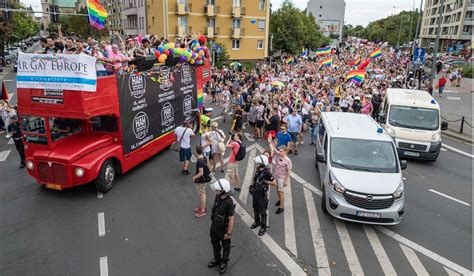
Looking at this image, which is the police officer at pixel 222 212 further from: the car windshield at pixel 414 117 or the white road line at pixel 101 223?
the car windshield at pixel 414 117

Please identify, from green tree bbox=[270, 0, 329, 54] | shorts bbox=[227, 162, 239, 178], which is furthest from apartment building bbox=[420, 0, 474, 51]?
shorts bbox=[227, 162, 239, 178]

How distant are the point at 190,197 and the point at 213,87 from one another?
1687 centimetres

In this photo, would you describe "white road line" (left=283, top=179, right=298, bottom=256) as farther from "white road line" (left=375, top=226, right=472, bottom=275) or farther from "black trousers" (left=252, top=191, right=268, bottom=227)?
"white road line" (left=375, top=226, right=472, bottom=275)

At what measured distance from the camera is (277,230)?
24.9 ft

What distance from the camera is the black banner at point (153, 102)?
10109 millimetres

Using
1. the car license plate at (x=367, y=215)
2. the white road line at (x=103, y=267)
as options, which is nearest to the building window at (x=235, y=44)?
the car license plate at (x=367, y=215)

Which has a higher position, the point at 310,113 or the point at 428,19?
the point at 428,19

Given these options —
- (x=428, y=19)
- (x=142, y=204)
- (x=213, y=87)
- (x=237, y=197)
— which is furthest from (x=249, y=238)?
(x=428, y=19)

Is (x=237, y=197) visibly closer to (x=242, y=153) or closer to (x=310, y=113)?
(x=242, y=153)

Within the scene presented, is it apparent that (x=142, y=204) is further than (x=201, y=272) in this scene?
Yes

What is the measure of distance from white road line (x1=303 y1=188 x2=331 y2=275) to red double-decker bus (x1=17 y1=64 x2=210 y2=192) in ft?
17.8

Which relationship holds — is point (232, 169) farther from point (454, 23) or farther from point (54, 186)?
point (454, 23)

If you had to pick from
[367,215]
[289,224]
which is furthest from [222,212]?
[367,215]

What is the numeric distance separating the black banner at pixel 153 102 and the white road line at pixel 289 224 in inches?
193
